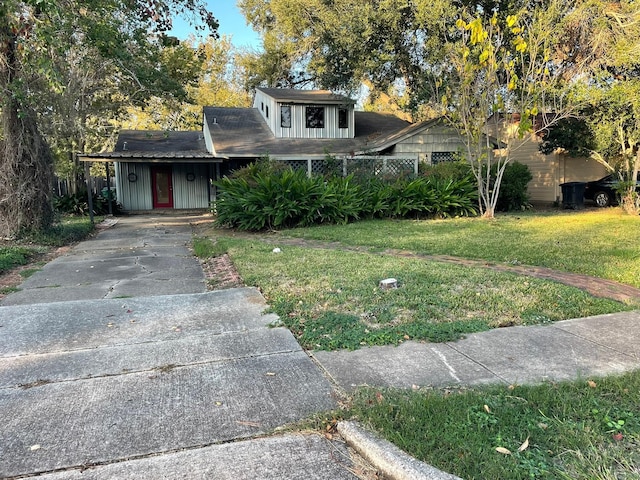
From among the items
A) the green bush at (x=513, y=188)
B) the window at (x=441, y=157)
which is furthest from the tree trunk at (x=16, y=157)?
the window at (x=441, y=157)

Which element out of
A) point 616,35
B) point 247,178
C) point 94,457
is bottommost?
point 94,457

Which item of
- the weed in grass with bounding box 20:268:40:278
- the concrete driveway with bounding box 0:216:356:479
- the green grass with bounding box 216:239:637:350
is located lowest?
the concrete driveway with bounding box 0:216:356:479

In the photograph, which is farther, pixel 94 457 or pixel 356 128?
pixel 356 128

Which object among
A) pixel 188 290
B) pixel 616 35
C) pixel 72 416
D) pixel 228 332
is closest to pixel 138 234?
pixel 188 290

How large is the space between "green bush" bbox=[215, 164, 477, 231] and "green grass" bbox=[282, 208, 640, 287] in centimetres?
66

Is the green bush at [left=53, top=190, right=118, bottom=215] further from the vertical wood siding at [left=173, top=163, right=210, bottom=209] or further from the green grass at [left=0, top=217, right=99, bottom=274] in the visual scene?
the green grass at [left=0, top=217, right=99, bottom=274]

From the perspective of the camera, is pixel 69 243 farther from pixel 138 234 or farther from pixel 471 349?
pixel 471 349

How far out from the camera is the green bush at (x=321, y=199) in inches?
471

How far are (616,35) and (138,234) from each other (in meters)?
15.1

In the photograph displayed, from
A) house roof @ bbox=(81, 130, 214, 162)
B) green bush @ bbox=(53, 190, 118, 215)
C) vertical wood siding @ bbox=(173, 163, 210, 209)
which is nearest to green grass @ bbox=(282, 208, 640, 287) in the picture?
house roof @ bbox=(81, 130, 214, 162)

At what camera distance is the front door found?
67.4 feet

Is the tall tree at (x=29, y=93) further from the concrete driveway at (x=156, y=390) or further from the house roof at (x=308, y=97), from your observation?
the house roof at (x=308, y=97)

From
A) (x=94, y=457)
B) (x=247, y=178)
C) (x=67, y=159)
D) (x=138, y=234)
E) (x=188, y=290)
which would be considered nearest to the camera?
(x=94, y=457)

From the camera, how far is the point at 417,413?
265 centimetres
